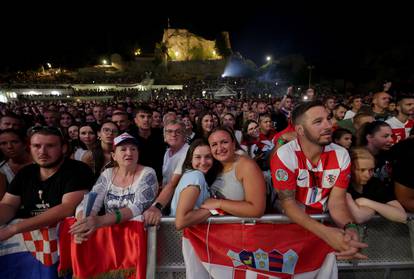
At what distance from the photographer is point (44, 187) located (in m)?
2.95

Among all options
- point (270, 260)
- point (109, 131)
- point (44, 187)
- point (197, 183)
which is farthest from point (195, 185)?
point (109, 131)

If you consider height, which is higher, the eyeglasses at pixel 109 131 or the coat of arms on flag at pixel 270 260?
the eyeglasses at pixel 109 131

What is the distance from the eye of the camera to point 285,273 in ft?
8.73

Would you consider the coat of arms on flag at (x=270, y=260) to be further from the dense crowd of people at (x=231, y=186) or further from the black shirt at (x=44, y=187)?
the black shirt at (x=44, y=187)

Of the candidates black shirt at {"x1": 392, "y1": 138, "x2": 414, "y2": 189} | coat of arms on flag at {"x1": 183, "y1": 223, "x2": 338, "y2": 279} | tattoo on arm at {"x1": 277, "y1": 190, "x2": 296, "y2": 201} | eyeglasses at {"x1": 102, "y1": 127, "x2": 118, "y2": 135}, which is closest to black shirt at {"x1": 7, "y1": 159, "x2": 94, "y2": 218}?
coat of arms on flag at {"x1": 183, "y1": 223, "x2": 338, "y2": 279}

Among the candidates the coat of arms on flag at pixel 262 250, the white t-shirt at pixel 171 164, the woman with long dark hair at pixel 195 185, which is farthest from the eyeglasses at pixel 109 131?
the coat of arms on flag at pixel 262 250

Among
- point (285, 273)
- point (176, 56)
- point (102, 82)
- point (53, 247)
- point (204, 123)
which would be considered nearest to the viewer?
point (285, 273)

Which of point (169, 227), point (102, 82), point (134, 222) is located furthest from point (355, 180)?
point (102, 82)

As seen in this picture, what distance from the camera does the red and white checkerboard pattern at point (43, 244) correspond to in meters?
2.84

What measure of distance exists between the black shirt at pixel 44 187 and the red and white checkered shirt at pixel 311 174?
1986mm

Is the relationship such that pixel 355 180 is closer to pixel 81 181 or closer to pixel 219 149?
pixel 219 149

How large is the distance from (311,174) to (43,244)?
2.68 meters

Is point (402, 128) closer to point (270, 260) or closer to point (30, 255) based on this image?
point (270, 260)

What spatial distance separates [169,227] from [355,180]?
191cm
